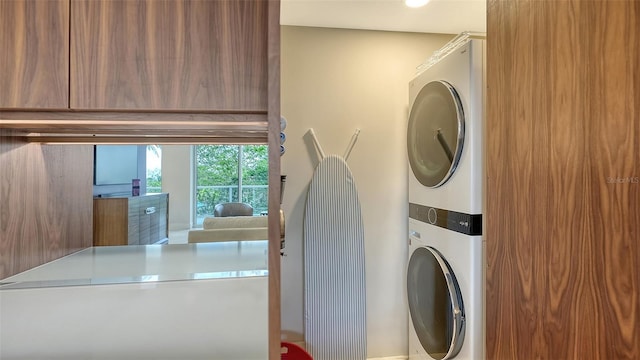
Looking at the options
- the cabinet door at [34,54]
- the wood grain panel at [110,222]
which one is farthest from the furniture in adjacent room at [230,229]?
the cabinet door at [34,54]

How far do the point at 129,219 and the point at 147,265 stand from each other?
9.1 inches

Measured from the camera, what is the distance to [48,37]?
754mm

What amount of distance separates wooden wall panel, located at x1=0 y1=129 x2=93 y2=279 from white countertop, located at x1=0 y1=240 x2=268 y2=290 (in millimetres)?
47

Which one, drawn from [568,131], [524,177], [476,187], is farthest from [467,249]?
[568,131]

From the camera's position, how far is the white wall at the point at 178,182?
1126mm

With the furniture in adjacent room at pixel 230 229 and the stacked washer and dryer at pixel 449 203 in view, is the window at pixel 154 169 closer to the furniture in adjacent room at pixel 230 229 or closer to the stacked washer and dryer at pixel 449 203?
the furniture in adjacent room at pixel 230 229

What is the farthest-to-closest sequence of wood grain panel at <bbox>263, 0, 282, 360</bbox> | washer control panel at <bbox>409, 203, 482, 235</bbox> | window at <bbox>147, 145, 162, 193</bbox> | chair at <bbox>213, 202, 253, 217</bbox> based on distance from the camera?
washer control panel at <bbox>409, 203, 482, 235</bbox> → chair at <bbox>213, 202, 253, 217</bbox> → window at <bbox>147, 145, 162, 193</bbox> → wood grain panel at <bbox>263, 0, 282, 360</bbox>

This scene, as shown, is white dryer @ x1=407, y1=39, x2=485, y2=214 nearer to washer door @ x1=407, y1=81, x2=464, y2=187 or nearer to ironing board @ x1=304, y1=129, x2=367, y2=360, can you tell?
washer door @ x1=407, y1=81, x2=464, y2=187

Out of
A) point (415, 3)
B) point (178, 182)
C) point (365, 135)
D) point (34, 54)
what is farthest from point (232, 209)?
point (415, 3)

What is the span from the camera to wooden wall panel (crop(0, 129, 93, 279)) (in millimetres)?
916

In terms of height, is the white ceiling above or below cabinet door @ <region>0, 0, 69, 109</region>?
above

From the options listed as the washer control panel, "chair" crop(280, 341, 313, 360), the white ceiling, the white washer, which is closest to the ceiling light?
the white ceiling

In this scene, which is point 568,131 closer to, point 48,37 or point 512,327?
point 512,327

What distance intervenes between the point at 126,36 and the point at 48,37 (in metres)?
0.17
